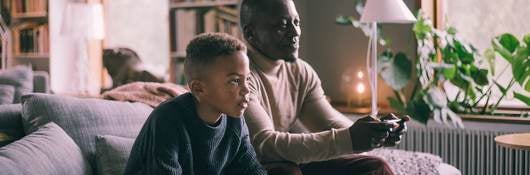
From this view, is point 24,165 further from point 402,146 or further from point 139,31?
point 139,31

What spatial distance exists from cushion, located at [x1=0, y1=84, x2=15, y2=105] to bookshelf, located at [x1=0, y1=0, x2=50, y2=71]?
3.33 meters

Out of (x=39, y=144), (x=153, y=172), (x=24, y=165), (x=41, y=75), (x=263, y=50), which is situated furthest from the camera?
(x=41, y=75)

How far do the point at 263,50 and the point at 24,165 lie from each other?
0.69 metres

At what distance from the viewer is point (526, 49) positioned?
3.42 metres

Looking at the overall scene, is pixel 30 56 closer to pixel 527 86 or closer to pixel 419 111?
pixel 419 111

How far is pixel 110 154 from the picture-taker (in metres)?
1.98

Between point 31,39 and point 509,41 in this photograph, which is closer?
point 509,41

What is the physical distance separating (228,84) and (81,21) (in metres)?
3.22

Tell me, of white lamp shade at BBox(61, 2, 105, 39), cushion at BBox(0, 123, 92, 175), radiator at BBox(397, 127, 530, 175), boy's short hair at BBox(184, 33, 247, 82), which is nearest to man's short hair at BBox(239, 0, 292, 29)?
boy's short hair at BBox(184, 33, 247, 82)

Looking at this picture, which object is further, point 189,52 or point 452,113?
point 452,113

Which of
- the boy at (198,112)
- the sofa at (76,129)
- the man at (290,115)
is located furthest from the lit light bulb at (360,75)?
the boy at (198,112)

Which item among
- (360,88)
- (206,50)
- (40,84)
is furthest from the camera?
(360,88)

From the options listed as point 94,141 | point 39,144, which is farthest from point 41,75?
point 39,144

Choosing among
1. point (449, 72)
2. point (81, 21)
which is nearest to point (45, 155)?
point (449, 72)
